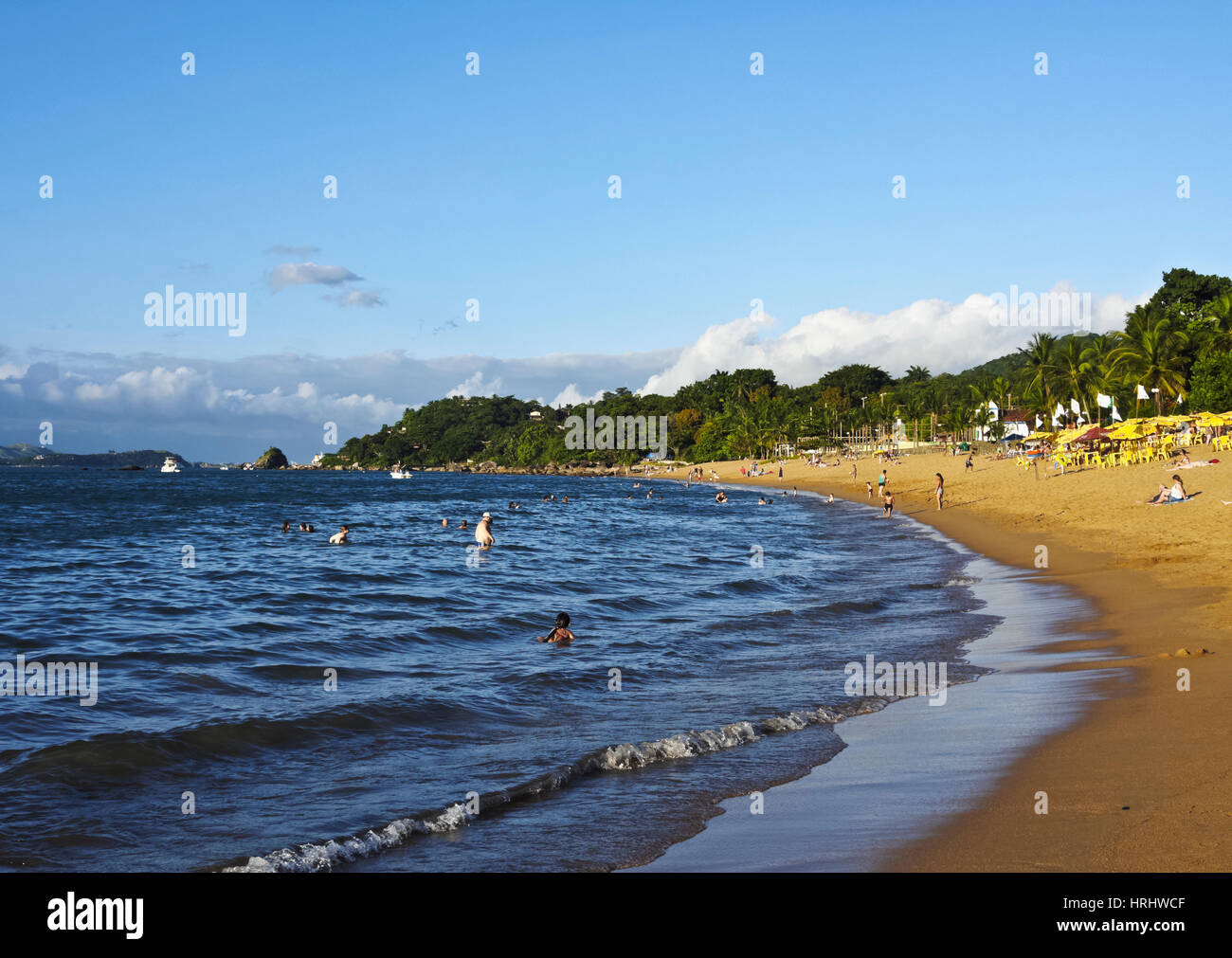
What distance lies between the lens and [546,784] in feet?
25.1

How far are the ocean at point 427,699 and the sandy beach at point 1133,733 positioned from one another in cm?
188

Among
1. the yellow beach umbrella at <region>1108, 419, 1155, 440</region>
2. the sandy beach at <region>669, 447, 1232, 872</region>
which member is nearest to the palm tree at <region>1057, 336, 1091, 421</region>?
the yellow beach umbrella at <region>1108, 419, 1155, 440</region>

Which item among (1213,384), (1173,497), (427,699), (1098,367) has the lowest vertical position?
(427,699)

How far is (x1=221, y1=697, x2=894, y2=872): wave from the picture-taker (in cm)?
601

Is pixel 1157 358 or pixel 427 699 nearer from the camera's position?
pixel 427 699

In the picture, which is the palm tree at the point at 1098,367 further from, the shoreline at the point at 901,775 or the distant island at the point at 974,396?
the shoreline at the point at 901,775

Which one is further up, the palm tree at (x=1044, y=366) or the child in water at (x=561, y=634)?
the palm tree at (x=1044, y=366)

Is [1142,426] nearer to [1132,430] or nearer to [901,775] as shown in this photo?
[1132,430]

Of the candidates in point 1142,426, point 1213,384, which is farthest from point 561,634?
point 1213,384

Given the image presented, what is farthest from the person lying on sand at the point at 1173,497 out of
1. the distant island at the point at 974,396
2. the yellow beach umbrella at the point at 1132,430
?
the distant island at the point at 974,396

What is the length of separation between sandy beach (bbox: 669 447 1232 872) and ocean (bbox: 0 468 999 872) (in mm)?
1877

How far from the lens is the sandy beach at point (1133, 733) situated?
5.38 meters

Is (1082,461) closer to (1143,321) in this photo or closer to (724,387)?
(1143,321)

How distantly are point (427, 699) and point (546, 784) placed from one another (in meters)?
3.55
